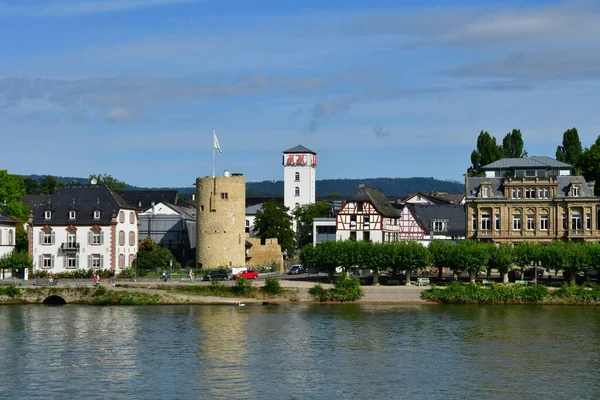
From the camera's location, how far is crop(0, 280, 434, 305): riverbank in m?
82.6

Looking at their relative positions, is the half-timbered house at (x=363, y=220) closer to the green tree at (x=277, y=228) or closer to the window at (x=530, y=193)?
the green tree at (x=277, y=228)

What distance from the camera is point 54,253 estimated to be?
319 ft

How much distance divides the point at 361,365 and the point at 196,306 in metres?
30.0

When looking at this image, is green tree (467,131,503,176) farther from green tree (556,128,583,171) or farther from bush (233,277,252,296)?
bush (233,277,252,296)

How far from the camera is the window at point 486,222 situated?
103750 millimetres

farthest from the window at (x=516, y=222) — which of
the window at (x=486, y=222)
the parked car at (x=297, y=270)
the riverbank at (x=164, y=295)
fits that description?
the riverbank at (x=164, y=295)

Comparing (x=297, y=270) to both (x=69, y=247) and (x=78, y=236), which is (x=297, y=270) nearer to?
(x=78, y=236)

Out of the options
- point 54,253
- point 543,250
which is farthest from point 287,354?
point 54,253

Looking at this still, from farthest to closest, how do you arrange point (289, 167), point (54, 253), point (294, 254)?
point (289, 167), point (294, 254), point (54, 253)

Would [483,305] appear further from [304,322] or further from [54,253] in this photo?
[54,253]

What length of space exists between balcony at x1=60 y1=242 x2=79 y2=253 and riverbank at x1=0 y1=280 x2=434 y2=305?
494 inches

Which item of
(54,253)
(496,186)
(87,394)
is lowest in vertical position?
(87,394)

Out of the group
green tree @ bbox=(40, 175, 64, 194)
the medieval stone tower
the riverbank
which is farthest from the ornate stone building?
green tree @ bbox=(40, 175, 64, 194)

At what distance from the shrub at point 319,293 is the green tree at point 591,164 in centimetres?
4088
